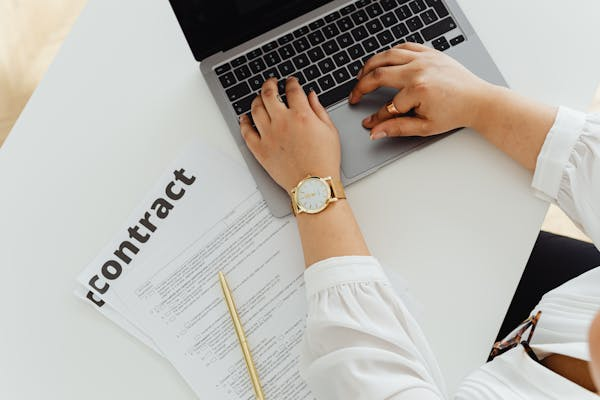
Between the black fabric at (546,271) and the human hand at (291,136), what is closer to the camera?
the human hand at (291,136)

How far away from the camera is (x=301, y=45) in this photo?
0.83m

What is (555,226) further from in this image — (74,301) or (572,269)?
(74,301)

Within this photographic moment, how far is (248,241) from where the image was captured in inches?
30.9

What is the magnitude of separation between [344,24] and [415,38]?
0.32 feet

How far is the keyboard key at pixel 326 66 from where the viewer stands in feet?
2.71

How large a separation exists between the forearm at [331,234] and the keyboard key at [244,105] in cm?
17

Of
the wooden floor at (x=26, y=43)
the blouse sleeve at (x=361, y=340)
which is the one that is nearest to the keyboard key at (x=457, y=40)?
the blouse sleeve at (x=361, y=340)

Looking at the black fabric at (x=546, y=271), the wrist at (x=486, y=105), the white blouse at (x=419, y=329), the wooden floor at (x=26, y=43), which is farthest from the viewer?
the wooden floor at (x=26, y=43)

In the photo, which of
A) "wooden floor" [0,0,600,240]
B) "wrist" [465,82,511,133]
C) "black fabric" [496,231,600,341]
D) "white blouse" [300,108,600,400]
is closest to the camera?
"white blouse" [300,108,600,400]

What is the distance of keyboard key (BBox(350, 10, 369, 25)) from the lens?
838 mm

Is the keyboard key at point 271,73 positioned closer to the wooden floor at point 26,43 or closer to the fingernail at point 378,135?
the fingernail at point 378,135

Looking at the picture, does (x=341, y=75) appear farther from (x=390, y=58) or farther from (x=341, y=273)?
(x=341, y=273)

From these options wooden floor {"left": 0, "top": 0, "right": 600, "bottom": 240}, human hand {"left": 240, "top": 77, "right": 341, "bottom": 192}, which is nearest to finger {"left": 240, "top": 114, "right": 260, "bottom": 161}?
human hand {"left": 240, "top": 77, "right": 341, "bottom": 192}

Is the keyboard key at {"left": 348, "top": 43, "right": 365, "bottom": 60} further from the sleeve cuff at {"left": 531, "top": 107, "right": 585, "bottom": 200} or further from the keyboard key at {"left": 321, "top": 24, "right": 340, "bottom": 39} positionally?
the sleeve cuff at {"left": 531, "top": 107, "right": 585, "bottom": 200}
